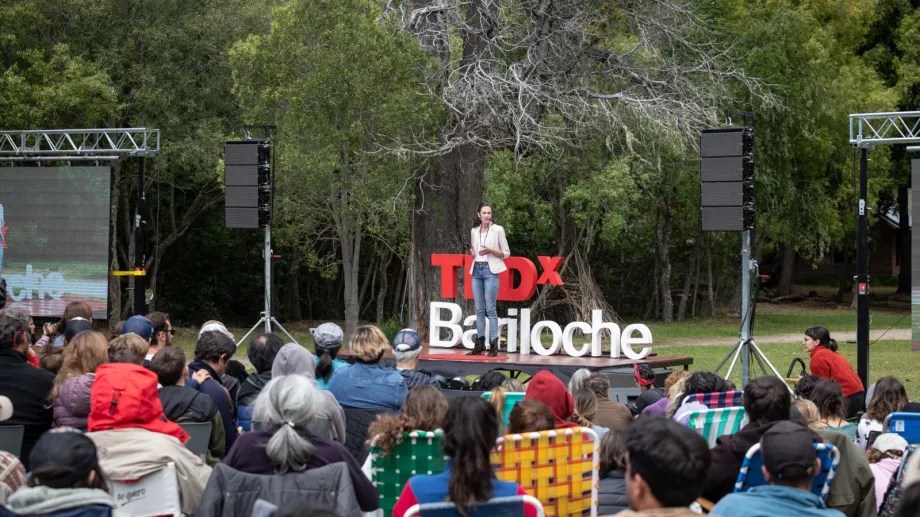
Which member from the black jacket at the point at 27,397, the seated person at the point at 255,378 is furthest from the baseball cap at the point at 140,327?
the black jacket at the point at 27,397

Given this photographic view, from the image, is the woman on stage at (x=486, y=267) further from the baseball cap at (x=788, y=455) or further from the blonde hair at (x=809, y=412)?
the baseball cap at (x=788, y=455)

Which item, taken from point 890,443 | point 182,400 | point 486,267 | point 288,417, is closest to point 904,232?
point 486,267

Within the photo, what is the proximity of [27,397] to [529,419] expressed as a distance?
7.66ft

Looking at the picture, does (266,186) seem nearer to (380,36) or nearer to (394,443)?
(380,36)

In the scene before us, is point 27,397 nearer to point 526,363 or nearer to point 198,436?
point 198,436

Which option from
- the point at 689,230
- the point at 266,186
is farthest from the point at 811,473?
the point at 689,230

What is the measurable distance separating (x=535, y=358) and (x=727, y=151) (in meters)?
2.83

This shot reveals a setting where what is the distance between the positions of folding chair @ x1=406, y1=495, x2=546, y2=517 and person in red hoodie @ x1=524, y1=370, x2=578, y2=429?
4.86 ft

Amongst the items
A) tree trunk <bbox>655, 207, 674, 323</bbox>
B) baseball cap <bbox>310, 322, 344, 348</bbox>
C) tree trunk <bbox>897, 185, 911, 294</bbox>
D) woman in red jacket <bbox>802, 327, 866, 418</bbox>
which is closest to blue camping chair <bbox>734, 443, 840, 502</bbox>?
baseball cap <bbox>310, 322, 344, 348</bbox>

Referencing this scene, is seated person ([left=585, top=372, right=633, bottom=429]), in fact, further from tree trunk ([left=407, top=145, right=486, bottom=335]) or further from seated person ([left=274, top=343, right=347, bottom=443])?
tree trunk ([left=407, top=145, right=486, bottom=335])

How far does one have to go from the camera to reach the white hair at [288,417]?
3811 mm

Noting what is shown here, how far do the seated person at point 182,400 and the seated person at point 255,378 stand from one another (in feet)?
2.18

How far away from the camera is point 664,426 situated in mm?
2982

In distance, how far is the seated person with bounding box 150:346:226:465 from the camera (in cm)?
508
